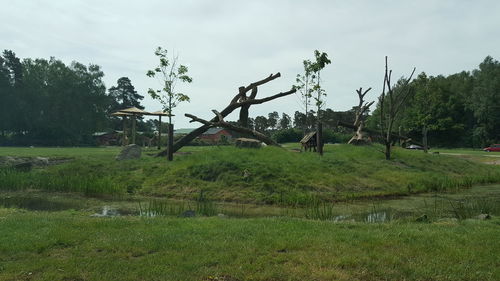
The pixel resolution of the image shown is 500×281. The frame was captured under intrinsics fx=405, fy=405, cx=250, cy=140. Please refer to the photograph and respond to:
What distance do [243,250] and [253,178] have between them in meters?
9.48

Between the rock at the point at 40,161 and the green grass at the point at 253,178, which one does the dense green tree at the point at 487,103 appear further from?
the rock at the point at 40,161

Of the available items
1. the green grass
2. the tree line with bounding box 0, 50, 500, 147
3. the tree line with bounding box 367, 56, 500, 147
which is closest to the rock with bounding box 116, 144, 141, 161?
the green grass

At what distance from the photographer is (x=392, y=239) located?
258 inches

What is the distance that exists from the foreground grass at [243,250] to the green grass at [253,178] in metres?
5.91

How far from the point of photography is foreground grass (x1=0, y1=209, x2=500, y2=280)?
198 inches

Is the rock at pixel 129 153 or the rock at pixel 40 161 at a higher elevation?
the rock at pixel 129 153

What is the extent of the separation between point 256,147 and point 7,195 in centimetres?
1092

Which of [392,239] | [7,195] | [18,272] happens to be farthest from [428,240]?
[7,195]

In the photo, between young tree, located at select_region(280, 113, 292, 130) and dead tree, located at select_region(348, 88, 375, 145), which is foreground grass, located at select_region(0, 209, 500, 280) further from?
young tree, located at select_region(280, 113, 292, 130)

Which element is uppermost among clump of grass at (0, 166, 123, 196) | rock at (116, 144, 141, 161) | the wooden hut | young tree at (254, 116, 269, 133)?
young tree at (254, 116, 269, 133)

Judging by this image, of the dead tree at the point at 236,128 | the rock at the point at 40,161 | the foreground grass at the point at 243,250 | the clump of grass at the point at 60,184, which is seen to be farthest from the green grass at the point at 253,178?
the foreground grass at the point at 243,250

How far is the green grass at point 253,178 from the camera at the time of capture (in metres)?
14.6

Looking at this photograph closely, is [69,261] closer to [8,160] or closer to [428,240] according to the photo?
[428,240]

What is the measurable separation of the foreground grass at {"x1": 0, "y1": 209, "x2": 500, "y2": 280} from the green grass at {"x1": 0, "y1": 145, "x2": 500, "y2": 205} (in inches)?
233
